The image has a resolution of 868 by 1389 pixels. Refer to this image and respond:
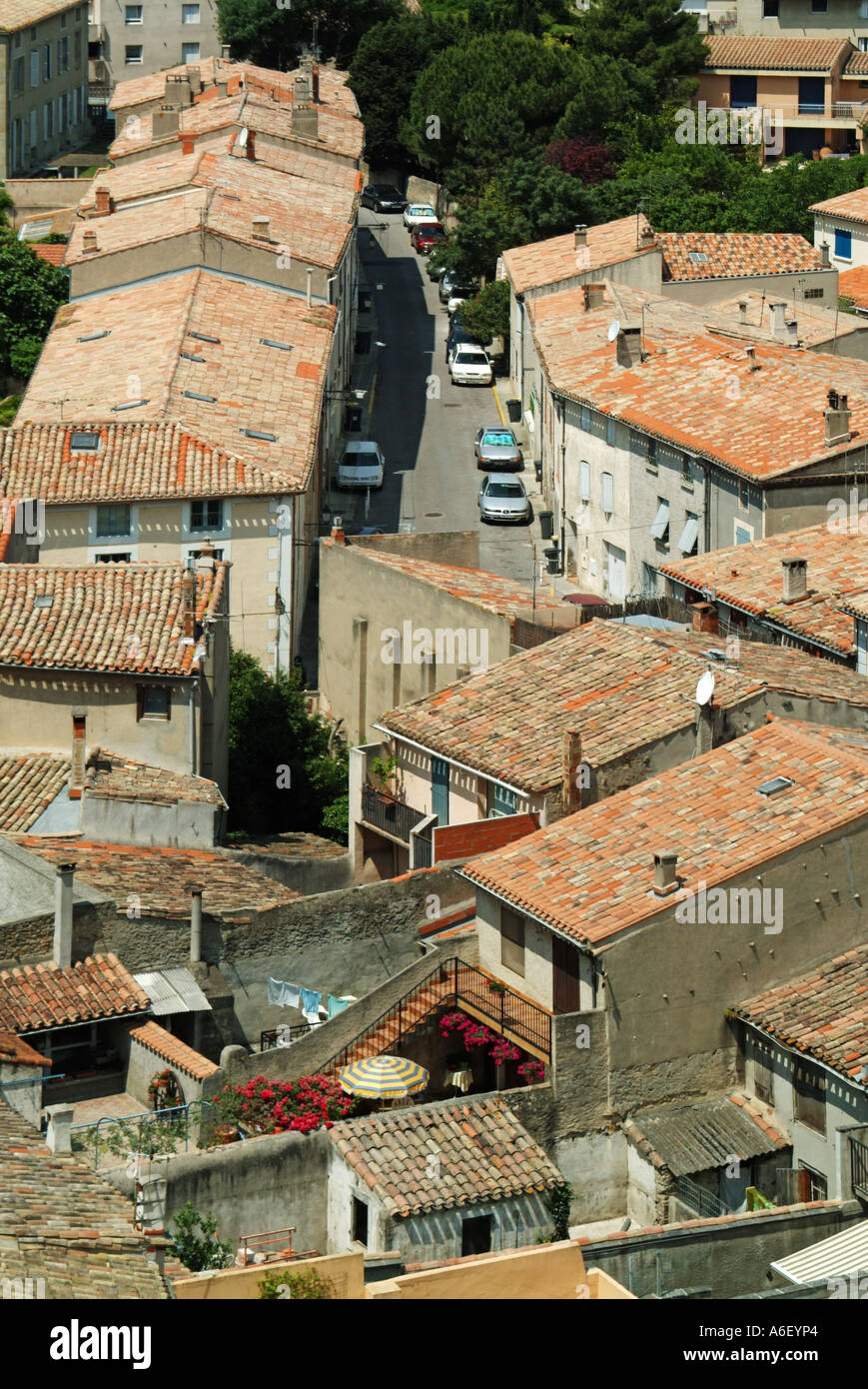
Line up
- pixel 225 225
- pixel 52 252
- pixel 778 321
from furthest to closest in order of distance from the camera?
pixel 52 252 → pixel 225 225 → pixel 778 321

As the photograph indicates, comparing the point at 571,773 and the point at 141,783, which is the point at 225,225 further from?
the point at 571,773

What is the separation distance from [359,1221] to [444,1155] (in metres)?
1.61

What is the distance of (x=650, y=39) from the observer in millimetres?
115750

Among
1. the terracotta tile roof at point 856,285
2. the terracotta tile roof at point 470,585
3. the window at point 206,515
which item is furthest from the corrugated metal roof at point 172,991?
the terracotta tile roof at point 856,285

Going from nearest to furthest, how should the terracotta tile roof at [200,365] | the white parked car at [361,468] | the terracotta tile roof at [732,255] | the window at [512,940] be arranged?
the window at [512,940] < the terracotta tile roof at [200,365] < the white parked car at [361,468] < the terracotta tile roof at [732,255]

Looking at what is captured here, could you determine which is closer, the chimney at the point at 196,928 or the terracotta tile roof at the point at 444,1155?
the terracotta tile roof at the point at 444,1155

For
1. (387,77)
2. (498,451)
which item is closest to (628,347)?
(498,451)

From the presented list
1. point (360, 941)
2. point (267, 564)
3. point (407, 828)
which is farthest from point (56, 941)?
point (267, 564)

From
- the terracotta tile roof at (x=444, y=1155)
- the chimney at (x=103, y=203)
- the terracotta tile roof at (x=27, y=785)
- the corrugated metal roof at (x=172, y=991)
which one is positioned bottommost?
the terracotta tile roof at (x=444, y=1155)

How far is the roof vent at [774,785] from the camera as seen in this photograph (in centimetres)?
4097

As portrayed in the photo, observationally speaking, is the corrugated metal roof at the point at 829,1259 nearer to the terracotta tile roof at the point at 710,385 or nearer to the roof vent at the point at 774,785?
the roof vent at the point at 774,785

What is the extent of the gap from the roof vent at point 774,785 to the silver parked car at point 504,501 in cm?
3474

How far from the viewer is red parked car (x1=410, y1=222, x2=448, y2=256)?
10788cm

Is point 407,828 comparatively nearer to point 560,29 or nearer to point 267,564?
point 267,564
